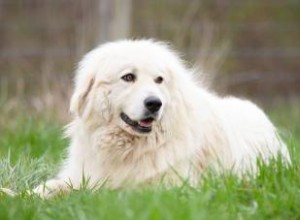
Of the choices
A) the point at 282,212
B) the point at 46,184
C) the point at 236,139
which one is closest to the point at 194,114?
the point at 236,139

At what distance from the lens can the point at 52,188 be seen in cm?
531

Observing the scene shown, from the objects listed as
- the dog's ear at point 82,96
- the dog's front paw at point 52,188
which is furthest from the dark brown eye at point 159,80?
the dog's front paw at point 52,188

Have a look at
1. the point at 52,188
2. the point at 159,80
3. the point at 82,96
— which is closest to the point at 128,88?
the point at 159,80

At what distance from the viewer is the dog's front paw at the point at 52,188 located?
5117 millimetres

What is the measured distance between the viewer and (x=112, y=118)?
18.2 ft

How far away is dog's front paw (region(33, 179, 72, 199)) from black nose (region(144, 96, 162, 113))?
0.65 metres

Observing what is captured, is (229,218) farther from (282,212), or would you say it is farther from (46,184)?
(46,184)

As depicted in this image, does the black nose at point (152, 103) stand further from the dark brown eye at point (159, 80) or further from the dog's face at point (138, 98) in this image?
the dark brown eye at point (159, 80)

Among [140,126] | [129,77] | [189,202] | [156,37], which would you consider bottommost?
[156,37]

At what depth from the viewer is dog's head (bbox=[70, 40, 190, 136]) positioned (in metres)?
5.38

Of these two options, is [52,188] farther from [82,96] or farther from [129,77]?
[129,77]

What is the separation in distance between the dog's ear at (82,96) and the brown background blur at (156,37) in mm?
3285

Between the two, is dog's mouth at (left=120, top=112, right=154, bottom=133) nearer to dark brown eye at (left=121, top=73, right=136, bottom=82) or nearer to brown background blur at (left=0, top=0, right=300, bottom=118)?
dark brown eye at (left=121, top=73, right=136, bottom=82)

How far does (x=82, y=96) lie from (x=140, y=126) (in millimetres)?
461
